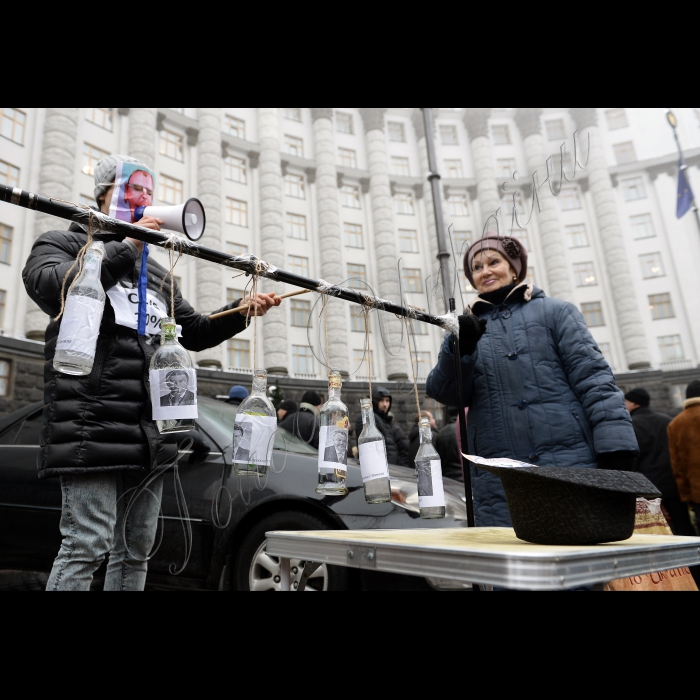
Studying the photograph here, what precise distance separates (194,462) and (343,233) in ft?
74.6

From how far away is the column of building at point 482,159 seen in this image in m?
26.1

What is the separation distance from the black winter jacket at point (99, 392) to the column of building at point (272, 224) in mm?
18402

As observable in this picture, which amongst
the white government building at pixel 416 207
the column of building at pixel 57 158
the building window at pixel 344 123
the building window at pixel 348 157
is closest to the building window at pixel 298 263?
the white government building at pixel 416 207

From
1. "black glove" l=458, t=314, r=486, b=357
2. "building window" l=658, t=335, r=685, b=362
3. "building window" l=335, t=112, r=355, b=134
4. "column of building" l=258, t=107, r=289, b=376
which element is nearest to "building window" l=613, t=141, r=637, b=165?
"building window" l=658, t=335, r=685, b=362

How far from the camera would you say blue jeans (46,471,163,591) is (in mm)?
1907

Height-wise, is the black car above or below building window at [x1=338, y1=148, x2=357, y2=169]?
below

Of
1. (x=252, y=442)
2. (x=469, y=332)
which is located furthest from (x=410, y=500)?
(x=252, y=442)

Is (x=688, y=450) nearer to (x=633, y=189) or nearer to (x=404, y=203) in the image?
(x=404, y=203)

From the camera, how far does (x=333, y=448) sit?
73.4 inches

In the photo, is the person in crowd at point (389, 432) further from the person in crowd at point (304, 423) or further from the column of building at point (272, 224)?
the column of building at point (272, 224)

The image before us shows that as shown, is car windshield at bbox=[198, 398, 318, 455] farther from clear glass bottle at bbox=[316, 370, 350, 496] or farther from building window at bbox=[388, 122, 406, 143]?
building window at bbox=[388, 122, 406, 143]

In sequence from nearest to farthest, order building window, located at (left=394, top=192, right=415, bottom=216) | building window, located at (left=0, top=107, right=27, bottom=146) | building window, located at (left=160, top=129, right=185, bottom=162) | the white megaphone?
the white megaphone, building window, located at (left=0, top=107, right=27, bottom=146), building window, located at (left=160, top=129, right=185, bottom=162), building window, located at (left=394, top=192, right=415, bottom=216)

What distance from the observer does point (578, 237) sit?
27.4 metres

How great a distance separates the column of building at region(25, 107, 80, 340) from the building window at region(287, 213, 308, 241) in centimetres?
915
